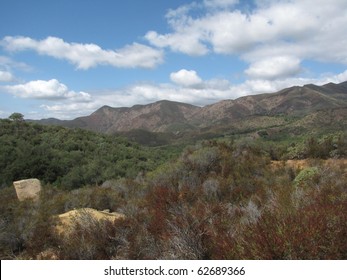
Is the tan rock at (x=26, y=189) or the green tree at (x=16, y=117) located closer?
the tan rock at (x=26, y=189)

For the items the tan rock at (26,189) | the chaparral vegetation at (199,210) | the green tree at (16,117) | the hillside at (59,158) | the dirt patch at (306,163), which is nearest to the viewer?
the chaparral vegetation at (199,210)

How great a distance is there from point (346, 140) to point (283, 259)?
27.4 meters

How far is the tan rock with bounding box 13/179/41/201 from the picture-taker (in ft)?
64.9

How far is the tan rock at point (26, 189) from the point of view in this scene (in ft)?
64.9

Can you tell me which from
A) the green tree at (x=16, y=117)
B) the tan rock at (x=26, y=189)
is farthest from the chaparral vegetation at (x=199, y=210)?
the green tree at (x=16, y=117)

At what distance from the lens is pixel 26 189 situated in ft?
66.5

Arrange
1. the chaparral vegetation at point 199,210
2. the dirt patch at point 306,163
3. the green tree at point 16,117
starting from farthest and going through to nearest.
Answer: the green tree at point 16,117, the dirt patch at point 306,163, the chaparral vegetation at point 199,210

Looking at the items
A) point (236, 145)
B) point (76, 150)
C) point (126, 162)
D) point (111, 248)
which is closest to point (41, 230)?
point (111, 248)

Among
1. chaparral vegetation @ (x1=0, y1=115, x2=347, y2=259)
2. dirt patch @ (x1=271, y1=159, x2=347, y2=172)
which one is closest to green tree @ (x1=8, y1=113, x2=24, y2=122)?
chaparral vegetation @ (x1=0, y1=115, x2=347, y2=259)

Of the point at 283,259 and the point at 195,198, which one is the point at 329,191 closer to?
the point at 195,198

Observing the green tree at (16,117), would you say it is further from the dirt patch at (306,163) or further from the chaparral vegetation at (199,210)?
the dirt patch at (306,163)

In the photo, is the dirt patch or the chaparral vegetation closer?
the chaparral vegetation

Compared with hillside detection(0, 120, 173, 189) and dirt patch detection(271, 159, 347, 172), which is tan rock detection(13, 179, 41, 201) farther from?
dirt patch detection(271, 159, 347, 172)

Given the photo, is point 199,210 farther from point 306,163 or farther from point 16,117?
point 16,117
